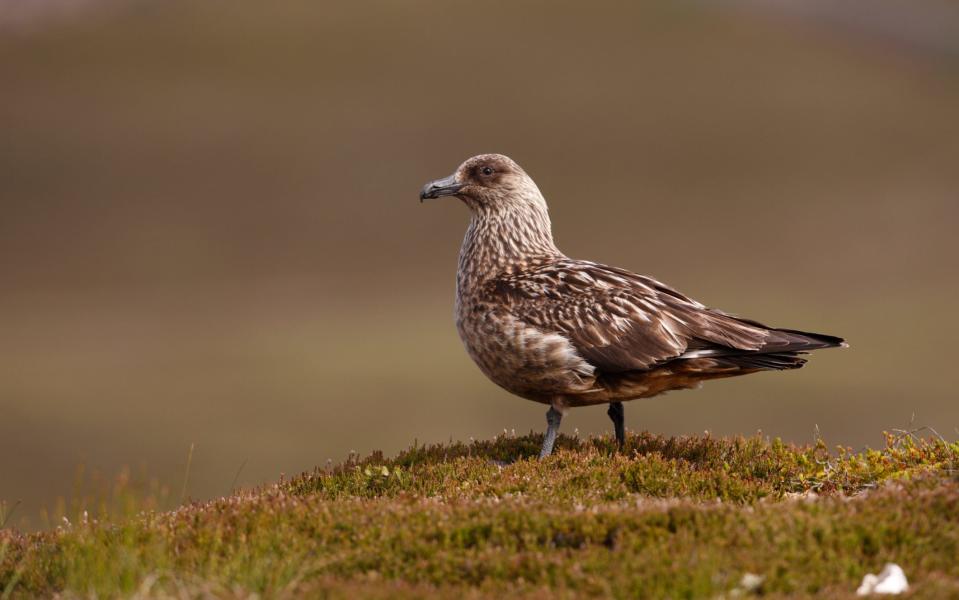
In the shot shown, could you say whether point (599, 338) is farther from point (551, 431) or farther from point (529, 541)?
point (529, 541)

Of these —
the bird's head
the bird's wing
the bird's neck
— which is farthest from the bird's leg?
the bird's head

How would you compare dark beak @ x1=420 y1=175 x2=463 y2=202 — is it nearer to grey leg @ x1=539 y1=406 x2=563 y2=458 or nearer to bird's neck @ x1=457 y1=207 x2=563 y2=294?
bird's neck @ x1=457 y1=207 x2=563 y2=294

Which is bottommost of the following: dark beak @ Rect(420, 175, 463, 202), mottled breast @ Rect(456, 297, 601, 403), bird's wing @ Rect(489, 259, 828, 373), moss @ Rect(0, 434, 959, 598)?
moss @ Rect(0, 434, 959, 598)

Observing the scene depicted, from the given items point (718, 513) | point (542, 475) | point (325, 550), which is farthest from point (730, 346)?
point (325, 550)

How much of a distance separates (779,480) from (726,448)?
3.50 feet

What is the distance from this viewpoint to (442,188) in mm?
11289

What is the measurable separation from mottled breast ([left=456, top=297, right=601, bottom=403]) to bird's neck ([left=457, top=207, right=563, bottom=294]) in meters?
0.65

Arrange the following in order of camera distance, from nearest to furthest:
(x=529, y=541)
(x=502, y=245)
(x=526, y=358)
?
1. (x=529, y=541)
2. (x=526, y=358)
3. (x=502, y=245)

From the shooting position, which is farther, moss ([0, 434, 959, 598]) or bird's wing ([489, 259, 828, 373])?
bird's wing ([489, 259, 828, 373])

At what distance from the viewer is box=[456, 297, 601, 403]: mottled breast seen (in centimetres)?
966

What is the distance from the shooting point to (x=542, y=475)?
29.5 feet

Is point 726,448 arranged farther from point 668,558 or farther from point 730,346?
point 668,558

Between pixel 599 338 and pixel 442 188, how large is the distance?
8.39ft

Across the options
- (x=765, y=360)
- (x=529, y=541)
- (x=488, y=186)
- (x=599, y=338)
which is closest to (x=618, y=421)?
(x=599, y=338)
